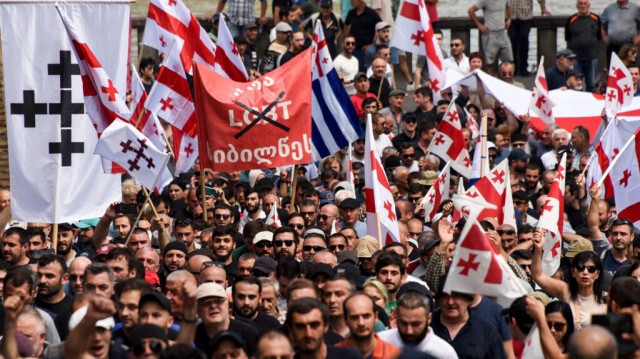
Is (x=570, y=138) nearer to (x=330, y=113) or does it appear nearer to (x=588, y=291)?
(x=330, y=113)

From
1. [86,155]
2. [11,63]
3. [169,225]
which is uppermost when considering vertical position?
[11,63]

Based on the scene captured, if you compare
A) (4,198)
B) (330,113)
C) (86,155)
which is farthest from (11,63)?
(330,113)

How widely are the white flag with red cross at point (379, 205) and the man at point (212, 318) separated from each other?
170 inches

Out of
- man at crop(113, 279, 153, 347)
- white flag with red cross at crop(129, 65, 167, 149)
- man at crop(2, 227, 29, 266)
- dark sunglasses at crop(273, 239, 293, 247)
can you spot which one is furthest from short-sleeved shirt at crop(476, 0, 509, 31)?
man at crop(113, 279, 153, 347)

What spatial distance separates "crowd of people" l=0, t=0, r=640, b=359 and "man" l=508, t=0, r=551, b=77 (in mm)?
57

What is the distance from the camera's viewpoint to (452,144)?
687 inches

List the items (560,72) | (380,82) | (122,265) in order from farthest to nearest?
(560,72) → (380,82) → (122,265)

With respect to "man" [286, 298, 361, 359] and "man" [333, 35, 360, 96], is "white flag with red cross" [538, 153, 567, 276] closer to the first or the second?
"man" [286, 298, 361, 359]

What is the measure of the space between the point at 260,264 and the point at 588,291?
2588 mm

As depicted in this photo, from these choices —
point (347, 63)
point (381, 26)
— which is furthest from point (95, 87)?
point (381, 26)

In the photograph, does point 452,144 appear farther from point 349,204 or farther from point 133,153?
point 133,153

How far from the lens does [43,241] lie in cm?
1316

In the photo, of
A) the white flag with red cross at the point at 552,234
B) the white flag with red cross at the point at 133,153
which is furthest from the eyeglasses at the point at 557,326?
the white flag with red cross at the point at 133,153

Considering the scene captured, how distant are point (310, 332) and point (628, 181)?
6.96 meters
